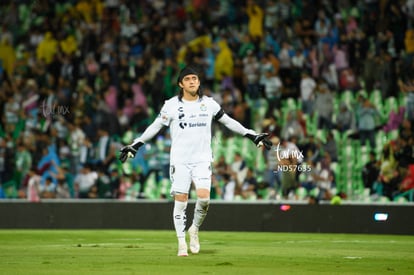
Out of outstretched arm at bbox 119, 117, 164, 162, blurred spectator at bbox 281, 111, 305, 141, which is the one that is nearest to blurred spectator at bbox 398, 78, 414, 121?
blurred spectator at bbox 281, 111, 305, 141

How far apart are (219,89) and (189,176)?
43.1ft

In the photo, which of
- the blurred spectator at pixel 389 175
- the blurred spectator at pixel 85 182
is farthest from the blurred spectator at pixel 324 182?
the blurred spectator at pixel 85 182

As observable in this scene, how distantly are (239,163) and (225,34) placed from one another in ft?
19.9

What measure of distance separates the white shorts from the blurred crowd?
28.0 ft

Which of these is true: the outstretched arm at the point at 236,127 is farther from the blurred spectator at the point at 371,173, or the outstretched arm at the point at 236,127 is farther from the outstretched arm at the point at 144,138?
the blurred spectator at the point at 371,173

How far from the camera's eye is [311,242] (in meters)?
18.2

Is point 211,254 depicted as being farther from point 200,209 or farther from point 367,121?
point 367,121

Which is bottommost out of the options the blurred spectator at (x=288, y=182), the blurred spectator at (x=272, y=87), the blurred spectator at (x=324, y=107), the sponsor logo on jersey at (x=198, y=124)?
the blurred spectator at (x=288, y=182)

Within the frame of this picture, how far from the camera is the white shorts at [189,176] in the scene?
1448cm

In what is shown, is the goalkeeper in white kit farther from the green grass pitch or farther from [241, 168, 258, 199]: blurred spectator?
[241, 168, 258, 199]: blurred spectator

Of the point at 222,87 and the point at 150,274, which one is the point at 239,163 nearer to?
the point at 222,87

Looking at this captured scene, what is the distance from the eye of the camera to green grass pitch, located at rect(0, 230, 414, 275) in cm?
1241

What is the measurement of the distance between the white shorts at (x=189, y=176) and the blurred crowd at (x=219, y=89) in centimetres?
854

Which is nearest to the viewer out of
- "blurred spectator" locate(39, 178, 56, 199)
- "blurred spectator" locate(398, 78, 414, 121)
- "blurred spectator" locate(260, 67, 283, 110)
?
"blurred spectator" locate(398, 78, 414, 121)
